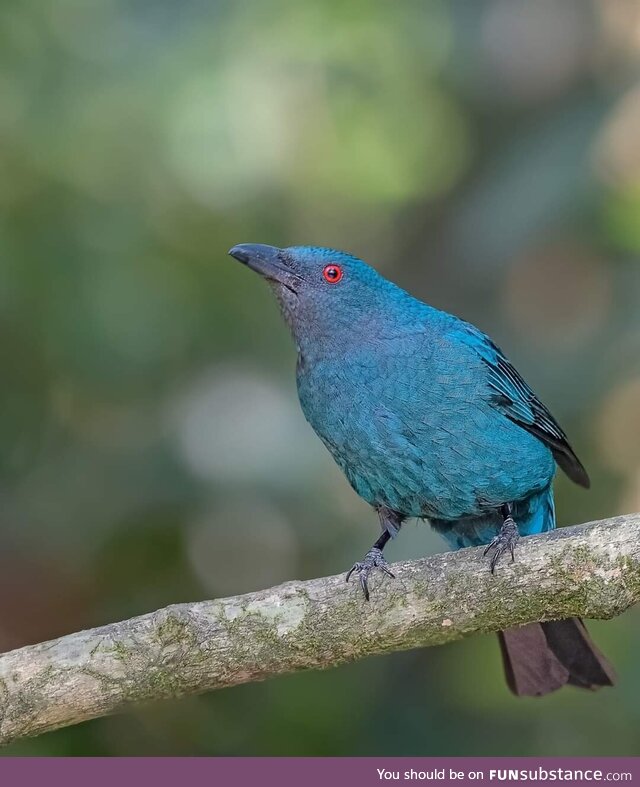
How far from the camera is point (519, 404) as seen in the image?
530 centimetres

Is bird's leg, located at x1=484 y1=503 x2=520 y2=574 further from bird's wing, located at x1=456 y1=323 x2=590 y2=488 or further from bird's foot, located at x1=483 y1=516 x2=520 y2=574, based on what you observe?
bird's wing, located at x1=456 y1=323 x2=590 y2=488

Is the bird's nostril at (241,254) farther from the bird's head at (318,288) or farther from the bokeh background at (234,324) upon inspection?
the bokeh background at (234,324)

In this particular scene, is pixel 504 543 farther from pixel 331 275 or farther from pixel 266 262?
pixel 266 262

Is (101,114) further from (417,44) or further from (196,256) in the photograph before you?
(417,44)

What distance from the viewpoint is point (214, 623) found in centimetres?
419

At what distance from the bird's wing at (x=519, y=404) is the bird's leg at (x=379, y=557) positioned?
29.5 inches

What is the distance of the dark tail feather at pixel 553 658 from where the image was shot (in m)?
5.06

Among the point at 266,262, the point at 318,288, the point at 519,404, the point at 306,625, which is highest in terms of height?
the point at 266,262

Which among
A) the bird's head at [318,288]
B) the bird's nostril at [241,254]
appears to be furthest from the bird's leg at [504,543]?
the bird's nostril at [241,254]

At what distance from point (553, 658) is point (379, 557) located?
97cm

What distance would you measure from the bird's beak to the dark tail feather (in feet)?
6.24

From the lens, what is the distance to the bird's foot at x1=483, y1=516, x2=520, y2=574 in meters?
4.36

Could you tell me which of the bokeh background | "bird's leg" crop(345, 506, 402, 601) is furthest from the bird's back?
the bokeh background

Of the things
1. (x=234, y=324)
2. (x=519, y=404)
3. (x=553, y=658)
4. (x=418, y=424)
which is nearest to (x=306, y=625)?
(x=418, y=424)
